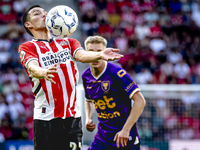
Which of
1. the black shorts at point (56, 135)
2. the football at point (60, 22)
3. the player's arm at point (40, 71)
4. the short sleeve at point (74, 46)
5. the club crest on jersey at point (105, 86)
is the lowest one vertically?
the black shorts at point (56, 135)

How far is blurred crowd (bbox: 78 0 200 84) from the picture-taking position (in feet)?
32.2

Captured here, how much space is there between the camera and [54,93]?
310 centimetres

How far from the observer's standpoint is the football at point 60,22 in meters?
2.90

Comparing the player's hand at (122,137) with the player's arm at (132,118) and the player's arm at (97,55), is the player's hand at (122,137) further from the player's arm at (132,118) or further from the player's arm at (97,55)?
the player's arm at (97,55)

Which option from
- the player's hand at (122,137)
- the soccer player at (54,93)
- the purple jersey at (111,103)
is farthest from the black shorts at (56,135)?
the purple jersey at (111,103)

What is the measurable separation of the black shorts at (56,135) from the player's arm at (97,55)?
72cm

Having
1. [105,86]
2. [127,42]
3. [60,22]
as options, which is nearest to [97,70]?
[105,86]

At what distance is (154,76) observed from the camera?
381 inches

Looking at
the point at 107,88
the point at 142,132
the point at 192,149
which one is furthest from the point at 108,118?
the point at 192,149

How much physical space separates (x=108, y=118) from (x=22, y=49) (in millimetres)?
1391

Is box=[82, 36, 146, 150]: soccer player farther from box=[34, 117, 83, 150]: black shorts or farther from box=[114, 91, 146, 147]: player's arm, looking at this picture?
box=[34, 117, 83, 150]: black shorts

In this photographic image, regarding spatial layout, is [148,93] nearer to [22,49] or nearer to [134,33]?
[22,49]

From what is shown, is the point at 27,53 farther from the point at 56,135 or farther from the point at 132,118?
the point at 132,118

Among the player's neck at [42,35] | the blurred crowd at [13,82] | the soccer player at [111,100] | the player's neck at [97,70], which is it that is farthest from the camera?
the blurred crowd at [13,82]
